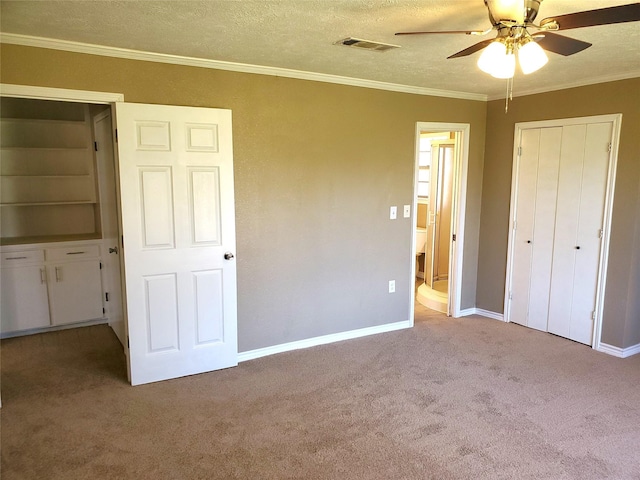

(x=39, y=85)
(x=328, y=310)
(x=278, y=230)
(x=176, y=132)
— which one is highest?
(x=39, y=85)

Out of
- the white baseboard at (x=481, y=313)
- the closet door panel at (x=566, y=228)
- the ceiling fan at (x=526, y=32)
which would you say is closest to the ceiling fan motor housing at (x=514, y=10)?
the ceiling fan at (x=526, y=32)

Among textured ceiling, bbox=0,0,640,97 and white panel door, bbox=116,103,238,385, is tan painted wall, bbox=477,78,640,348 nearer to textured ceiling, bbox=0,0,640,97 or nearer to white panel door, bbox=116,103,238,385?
textured ceiling, bbox=0,0,640,97

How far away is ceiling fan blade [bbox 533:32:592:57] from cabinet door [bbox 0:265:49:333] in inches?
174

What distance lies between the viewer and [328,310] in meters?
4.14

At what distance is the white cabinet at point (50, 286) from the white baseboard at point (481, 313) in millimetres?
3895

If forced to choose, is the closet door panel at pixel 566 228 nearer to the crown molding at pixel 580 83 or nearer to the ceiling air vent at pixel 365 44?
the crown molding at pixel 580 83

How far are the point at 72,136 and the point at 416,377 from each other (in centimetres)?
417

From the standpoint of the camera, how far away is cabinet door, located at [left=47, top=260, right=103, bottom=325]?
14.2ft

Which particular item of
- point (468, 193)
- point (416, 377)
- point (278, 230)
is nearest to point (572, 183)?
point (468, 193)

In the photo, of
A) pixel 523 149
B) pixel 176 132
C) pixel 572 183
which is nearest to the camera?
pixel 176 132

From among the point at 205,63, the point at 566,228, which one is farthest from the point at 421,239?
the point at 205,63

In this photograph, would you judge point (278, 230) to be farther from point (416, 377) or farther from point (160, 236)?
point (416, 377)

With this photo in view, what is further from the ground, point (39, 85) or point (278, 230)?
point (39, 85)

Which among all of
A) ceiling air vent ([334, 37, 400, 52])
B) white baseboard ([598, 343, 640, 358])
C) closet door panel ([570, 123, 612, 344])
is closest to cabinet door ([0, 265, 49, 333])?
ceiling air vent ([334, 37, 400, 52])
